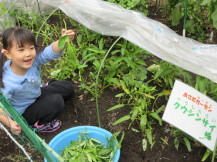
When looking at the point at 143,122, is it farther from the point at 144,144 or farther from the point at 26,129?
the point at 26,129

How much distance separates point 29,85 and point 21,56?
234 mm

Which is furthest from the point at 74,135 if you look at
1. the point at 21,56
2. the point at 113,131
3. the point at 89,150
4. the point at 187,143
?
the point at 187,143

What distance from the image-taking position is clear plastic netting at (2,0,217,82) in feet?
4.85

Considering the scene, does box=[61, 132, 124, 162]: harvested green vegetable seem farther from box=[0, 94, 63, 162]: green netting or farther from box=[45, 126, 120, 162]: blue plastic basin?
box=[0, 94, 63, 162]: green netting

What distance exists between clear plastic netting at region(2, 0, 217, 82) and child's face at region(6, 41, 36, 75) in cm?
59

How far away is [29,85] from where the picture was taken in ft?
6.04

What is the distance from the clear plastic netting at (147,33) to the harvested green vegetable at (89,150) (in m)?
0.57

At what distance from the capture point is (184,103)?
53.8 inches

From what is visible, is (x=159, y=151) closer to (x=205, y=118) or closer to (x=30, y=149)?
(x=205, y=118)

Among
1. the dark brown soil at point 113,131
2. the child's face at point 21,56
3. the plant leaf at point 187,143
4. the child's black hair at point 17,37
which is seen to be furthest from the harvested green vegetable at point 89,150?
the child's black hair at point 17,37

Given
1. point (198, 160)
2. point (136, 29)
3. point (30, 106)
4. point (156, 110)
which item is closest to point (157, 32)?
point (136, 29)

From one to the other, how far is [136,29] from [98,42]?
0.67m

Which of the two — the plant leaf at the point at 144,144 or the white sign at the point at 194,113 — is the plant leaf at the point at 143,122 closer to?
the plant leaf at the point at 144,144

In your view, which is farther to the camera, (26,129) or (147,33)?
(147,33)
